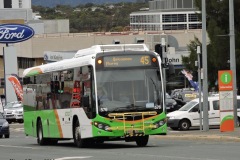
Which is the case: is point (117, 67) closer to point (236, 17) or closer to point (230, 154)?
point (230, 154)

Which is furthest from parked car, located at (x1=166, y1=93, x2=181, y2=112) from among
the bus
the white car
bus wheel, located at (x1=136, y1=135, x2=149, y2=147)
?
the bus

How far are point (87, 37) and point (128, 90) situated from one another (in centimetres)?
6959

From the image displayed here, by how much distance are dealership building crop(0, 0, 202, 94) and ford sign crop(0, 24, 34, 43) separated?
227 inches

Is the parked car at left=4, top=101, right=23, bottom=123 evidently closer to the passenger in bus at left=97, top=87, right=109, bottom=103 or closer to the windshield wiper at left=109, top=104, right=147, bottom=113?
the passenger in bus at left=97, top=87, right=109, bottom=103

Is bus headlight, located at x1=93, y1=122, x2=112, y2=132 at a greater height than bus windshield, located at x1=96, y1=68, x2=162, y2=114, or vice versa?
bus windshield, located at x1=96, y1=68, x2=162, y2=114

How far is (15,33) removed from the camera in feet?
245

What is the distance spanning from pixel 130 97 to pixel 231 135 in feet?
21.9

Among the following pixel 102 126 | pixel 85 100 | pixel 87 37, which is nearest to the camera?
pixel 102 126

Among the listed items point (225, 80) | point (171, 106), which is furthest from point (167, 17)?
point (225, 80)

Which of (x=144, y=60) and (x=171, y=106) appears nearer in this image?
(x=144, y=60)

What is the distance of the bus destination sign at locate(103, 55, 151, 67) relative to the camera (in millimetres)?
27047

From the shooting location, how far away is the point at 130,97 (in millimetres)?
26672

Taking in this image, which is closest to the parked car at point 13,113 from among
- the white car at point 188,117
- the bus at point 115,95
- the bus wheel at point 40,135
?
the white car at point 188,117

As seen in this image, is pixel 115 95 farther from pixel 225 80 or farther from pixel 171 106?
pixel 171 106
